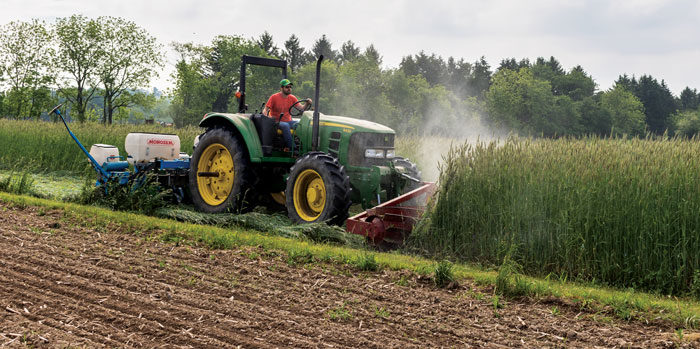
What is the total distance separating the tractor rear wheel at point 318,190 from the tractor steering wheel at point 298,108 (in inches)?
49.4

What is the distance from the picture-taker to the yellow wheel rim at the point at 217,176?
10086 mm

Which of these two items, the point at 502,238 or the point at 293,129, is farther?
the point at 293,129

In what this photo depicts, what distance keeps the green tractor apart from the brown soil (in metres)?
2.28

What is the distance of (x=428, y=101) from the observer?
75438 mm

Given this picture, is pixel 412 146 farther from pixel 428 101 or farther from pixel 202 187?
pixel 428 101

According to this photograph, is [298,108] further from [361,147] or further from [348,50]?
[348,50]

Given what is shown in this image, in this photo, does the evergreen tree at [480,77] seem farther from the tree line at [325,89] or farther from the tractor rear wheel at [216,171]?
the tractor rear wheel at [216,171]

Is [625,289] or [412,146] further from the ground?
[412,146]

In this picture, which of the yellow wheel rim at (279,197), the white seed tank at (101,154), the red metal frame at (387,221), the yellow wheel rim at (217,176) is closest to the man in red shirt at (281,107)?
the yellow wheel rim at (279,197)

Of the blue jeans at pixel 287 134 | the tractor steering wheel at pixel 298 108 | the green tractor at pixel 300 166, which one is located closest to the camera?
the green tractor at pixel 300 166

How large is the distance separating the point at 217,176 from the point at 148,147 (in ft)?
4.91

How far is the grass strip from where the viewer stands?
193 inches

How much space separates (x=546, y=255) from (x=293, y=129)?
4.42 metres

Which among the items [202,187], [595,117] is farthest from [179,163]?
[595,117]
